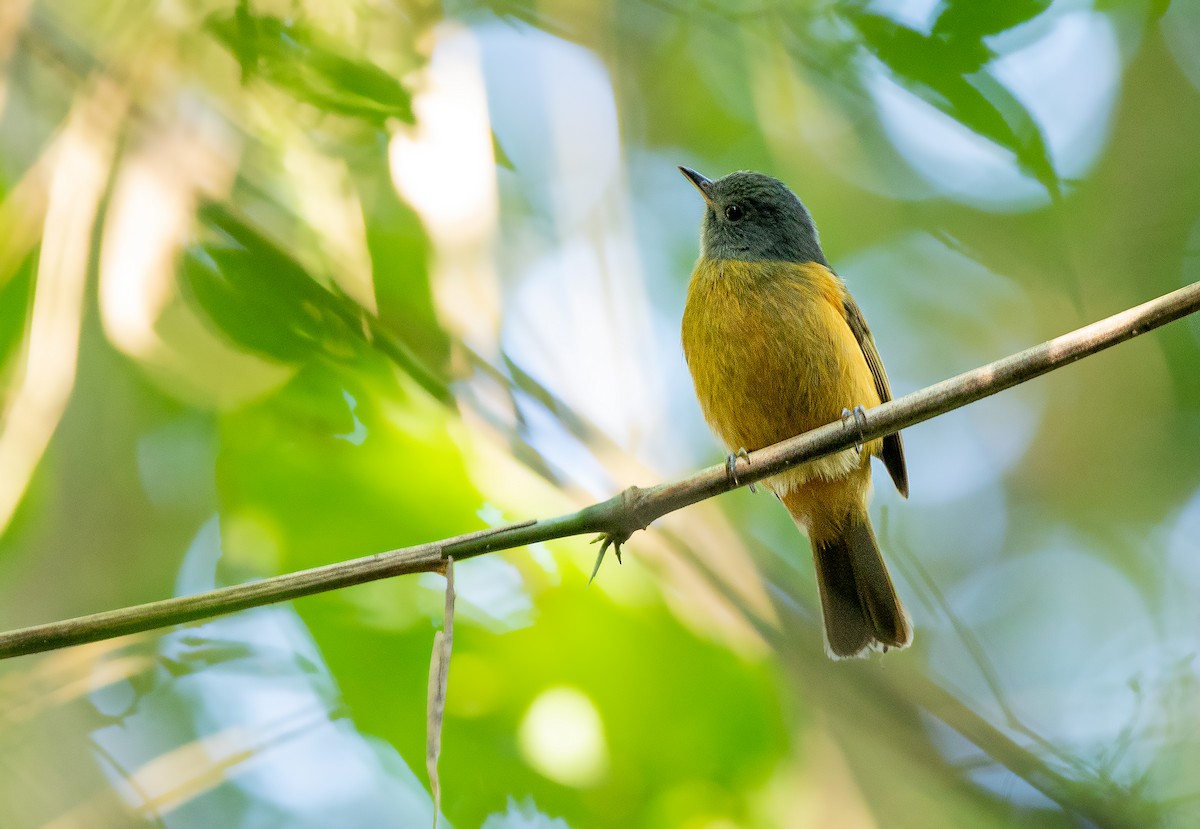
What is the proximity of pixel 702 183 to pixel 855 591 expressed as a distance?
77.3 inches

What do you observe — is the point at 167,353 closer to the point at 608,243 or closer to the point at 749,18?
the point at 608,243

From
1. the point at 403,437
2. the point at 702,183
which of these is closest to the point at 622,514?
the point at 403,437

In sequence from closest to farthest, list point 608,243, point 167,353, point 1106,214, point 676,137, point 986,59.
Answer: point 986,59, point 167,353, point 608,243, point 1106,214, point 676,137

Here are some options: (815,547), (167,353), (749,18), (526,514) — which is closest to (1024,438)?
(815,547)

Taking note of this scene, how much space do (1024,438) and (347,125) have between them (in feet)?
14.7

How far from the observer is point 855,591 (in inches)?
174

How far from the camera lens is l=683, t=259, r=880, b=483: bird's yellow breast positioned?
13.2 feet

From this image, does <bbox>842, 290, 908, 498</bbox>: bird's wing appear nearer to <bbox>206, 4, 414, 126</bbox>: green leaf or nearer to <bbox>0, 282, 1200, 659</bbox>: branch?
<bbox>0, 282, 1200, 659</bbox>: branch

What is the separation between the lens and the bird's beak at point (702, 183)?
197 inches

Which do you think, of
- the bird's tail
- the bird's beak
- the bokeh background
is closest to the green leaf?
the bokeh background

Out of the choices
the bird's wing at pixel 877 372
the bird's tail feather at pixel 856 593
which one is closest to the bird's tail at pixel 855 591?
the bird's tail feather at pixel 856 593

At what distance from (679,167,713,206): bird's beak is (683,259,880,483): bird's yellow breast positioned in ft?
2.47

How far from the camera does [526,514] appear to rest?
323 cm

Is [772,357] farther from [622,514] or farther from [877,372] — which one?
[622,514]
